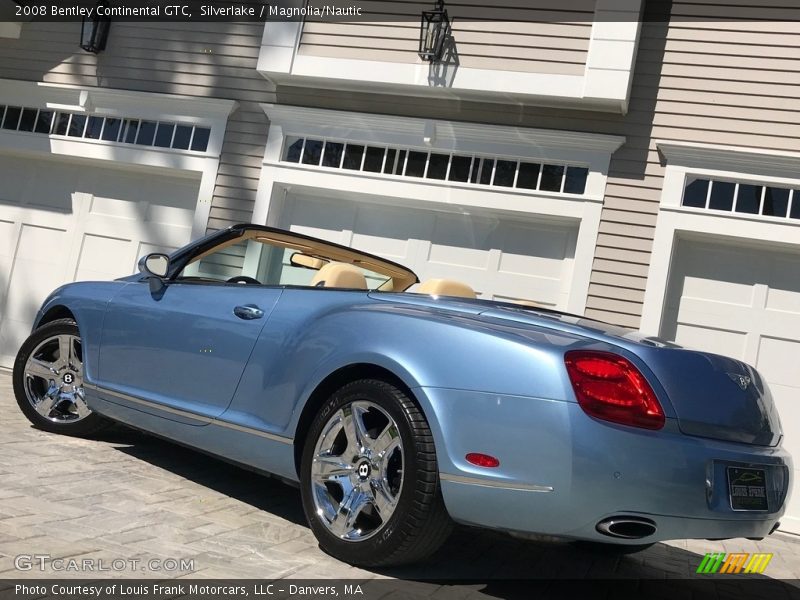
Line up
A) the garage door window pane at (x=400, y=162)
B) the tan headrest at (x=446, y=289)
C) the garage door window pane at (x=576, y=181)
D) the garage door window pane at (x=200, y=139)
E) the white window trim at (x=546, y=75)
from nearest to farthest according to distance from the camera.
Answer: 1. the tan headrest at (x=446, y=289)
2. the white window trim at (x=546, y=75)
3. the garage door window pane at (x=576, y=181)
4. the garage door window pane at (x=400, y=162)
5. the garage door window pane at (x=200, y=139)

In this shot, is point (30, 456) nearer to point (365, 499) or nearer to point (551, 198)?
point (365, 499)

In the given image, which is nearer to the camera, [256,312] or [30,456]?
[256,312]

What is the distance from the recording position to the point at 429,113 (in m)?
7.63

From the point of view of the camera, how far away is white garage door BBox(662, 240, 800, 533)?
261 inches

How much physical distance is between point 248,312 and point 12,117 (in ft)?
23.3

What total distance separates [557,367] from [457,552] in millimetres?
1270

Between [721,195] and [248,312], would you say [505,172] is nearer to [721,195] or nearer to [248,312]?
[721,195]

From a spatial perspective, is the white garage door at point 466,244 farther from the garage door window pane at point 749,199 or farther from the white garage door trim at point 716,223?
the garage door window pane at point 749,199

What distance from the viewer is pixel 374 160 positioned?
777 cm

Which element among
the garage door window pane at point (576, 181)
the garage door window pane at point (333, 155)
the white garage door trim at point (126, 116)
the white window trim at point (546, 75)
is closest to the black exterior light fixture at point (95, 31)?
the white garage door trim at point (126, 116)

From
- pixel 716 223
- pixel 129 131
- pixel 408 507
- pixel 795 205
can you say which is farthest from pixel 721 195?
pixel 129 131

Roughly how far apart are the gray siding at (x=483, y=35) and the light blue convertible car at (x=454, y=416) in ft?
14.5

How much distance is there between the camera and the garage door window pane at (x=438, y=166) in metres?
7.56

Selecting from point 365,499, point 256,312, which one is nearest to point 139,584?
point 365,499
